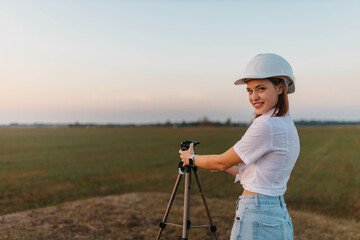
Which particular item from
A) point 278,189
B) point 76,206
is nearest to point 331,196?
point 76,206

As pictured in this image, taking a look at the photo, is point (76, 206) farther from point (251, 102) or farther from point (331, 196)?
point (331, 196)

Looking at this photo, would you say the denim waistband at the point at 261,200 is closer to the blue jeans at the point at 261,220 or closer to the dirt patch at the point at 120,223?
the blue jeans at the point at 261,220

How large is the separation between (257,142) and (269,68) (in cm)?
62

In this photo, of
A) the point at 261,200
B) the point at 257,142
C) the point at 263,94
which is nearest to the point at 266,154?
the point at 257,142

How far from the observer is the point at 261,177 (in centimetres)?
220

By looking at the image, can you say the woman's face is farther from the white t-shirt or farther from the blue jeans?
the blue jeans

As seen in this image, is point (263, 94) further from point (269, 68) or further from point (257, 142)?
point (257, 142)

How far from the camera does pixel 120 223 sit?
22.5 ft

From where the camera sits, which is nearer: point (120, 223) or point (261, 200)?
point (261, 200)

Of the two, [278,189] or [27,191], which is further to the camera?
[27,191]

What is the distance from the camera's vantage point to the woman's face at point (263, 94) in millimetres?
2299

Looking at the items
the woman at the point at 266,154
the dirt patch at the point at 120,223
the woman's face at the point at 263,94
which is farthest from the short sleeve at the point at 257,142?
the dirt patch at the point at 120,223

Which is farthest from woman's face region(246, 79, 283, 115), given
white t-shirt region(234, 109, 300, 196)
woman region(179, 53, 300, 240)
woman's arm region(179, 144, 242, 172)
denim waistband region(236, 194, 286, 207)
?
denim waistband region(236, 194, 286, 207)

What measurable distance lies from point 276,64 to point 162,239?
511 cm
